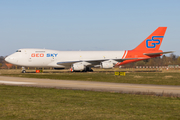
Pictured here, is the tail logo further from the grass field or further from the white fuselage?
the grass field

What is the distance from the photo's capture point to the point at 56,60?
54.2 m

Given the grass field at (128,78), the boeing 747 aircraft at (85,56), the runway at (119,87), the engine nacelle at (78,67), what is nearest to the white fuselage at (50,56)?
the boeing 747 aircraft at (85,56)

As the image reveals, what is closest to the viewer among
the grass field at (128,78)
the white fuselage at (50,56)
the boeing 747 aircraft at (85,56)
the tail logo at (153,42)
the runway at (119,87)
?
the runway at (119,87)

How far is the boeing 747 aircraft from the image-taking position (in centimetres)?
5312

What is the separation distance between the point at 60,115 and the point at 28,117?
4.07ft

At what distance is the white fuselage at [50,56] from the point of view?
53.3 m

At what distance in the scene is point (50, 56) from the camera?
53.9 meters

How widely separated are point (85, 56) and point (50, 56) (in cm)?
796

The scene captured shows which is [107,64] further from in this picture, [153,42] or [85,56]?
[153,42]

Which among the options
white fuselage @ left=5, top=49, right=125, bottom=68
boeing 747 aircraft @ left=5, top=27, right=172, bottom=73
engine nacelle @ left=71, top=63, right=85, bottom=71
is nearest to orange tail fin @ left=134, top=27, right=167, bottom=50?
boeing 747 aircraft @ left=5, top=27, right=172, bottom=73

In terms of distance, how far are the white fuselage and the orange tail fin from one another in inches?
239

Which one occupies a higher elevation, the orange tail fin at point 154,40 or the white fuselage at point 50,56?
the orange tail fin at point 154,40

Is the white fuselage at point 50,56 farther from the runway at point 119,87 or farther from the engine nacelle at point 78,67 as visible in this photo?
the runway at point 119,87

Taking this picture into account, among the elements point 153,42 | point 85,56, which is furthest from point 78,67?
point 153,42
